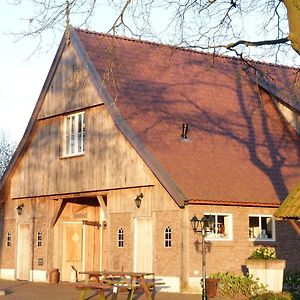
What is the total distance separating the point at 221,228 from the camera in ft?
78.9

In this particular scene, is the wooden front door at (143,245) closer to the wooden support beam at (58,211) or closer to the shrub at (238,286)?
the shrub at (238,286)

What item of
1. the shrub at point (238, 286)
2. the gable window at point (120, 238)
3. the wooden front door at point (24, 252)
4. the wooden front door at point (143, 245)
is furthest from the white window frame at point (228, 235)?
the wooden front door at point (24, 252)

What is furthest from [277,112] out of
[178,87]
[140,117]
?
[140,117]

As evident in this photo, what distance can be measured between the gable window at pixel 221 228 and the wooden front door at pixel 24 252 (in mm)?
9744

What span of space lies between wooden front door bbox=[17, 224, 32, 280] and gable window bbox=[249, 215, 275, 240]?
1022 centimetres

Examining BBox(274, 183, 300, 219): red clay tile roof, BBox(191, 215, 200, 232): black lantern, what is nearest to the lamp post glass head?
BBox(191, 215, 200, 232): black lantern

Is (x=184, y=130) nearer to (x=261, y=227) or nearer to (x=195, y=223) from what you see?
(x=195, y=223)

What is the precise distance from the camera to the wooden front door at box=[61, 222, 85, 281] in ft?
97.3

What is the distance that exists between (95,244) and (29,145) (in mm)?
5005

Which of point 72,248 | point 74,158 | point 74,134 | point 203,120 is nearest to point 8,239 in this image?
point 72,248

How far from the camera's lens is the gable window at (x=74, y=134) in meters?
28.1

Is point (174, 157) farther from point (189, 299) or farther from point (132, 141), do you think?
point (189, 299)

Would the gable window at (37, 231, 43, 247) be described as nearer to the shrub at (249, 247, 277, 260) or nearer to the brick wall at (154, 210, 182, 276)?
the brick wall at (154, 210, 182, 276)

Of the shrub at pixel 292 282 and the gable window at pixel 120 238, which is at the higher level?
the gable window at pixel 120 238
